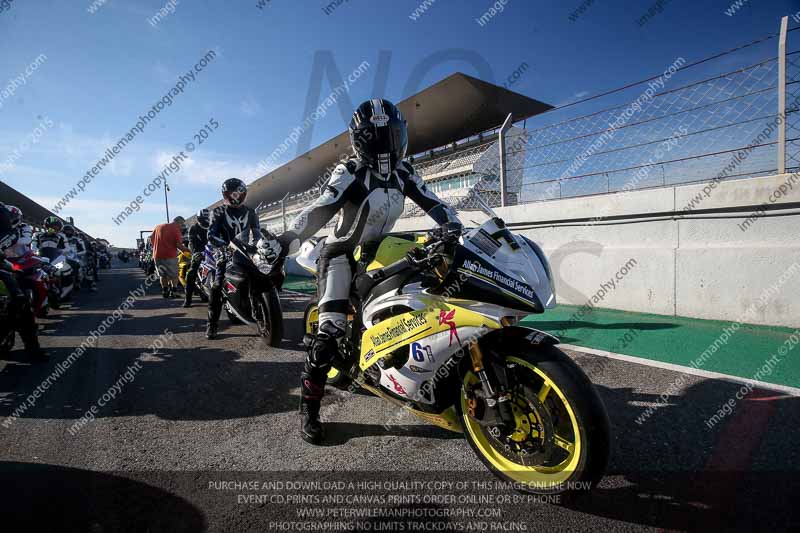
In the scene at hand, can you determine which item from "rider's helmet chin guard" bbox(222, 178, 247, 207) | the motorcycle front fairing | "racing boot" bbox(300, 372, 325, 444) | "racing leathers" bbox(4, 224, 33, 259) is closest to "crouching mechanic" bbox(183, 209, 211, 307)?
"rider's helmet chin guard" bbox(222, 178, 247, 207)

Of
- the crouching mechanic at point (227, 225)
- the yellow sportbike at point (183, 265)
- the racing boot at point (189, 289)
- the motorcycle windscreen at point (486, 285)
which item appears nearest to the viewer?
the motorcycle windscreen at point (486, 285)

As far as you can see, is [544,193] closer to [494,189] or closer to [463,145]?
[494,189]

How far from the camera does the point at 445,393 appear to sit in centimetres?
200

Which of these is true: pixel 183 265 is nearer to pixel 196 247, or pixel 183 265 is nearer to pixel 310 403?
pixel 196 247

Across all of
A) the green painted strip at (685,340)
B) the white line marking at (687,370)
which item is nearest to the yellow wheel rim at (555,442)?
the white line marking at (687,370)

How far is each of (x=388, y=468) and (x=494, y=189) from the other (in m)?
5.93

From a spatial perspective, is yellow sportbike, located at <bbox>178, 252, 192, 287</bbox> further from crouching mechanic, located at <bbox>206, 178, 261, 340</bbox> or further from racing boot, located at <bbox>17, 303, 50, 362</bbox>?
racing boot, located at <bbox>17, 303, 50, 362</bbox>

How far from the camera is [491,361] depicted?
72.1 inches

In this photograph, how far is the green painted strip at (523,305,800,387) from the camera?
3111 mm

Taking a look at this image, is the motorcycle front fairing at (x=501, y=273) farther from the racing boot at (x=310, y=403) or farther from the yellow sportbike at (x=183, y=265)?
the yellow sportbike at (x=183, y=265)

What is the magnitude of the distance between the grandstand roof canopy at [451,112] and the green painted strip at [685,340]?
58.0 feet

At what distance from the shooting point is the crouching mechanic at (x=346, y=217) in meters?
2.39

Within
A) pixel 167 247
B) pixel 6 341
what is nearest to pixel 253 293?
pixel 6 341

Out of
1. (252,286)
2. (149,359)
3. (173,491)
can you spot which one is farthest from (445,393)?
(149,359)
